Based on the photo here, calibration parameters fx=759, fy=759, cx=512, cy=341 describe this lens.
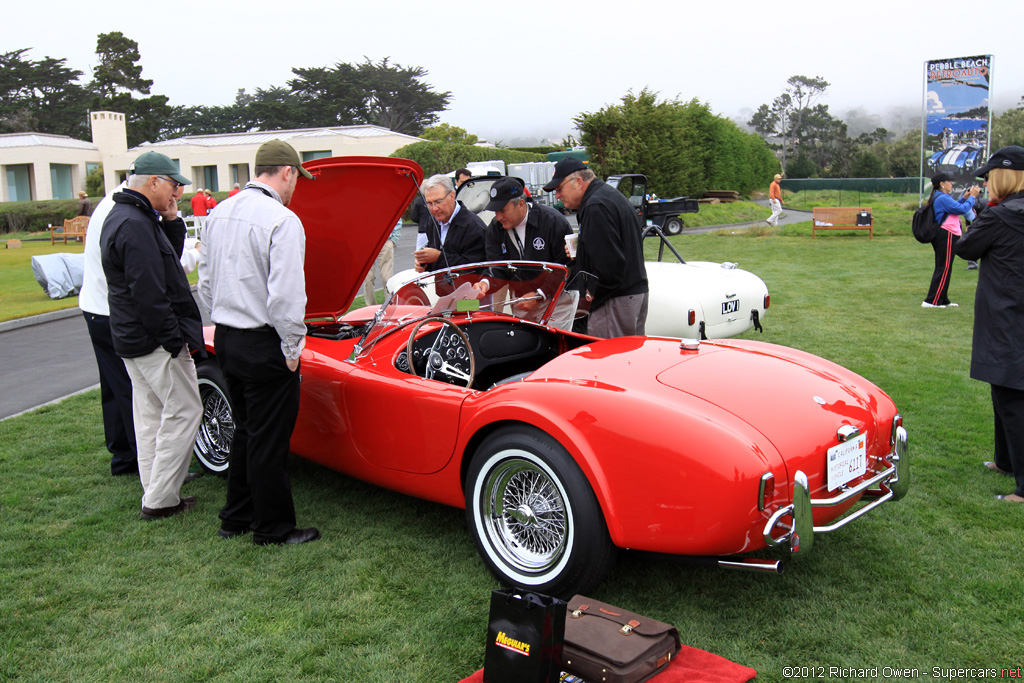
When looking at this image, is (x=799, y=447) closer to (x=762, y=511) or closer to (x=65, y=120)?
(x=762, y=511)

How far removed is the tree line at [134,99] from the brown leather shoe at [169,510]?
6822 cm

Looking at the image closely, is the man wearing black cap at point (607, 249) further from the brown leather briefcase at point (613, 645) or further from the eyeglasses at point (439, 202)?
the brown leather briefcase at point (613, 645)

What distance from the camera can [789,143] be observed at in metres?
98.2

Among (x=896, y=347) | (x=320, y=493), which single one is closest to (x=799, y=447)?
(x=320, y=493)

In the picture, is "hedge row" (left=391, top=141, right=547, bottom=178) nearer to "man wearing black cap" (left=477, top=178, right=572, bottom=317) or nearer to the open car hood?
"man wearing black cap" (left=477, top=178, right=572, bottom=317)

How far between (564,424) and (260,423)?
5.37 ft

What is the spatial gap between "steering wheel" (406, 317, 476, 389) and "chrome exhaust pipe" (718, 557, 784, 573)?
62.7 inches

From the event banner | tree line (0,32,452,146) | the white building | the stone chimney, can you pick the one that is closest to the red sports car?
the event banner

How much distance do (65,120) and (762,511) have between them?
78818 mm

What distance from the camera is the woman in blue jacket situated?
987 centimetres

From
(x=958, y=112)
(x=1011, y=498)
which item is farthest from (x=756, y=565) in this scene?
(x=958, y=112)

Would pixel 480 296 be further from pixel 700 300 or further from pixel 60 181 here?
pixel 60 181

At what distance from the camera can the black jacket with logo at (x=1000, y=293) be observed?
13.3 ft

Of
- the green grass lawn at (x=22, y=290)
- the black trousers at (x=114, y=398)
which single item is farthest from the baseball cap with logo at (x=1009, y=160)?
the green grass lawn at (x=22, y=290)
